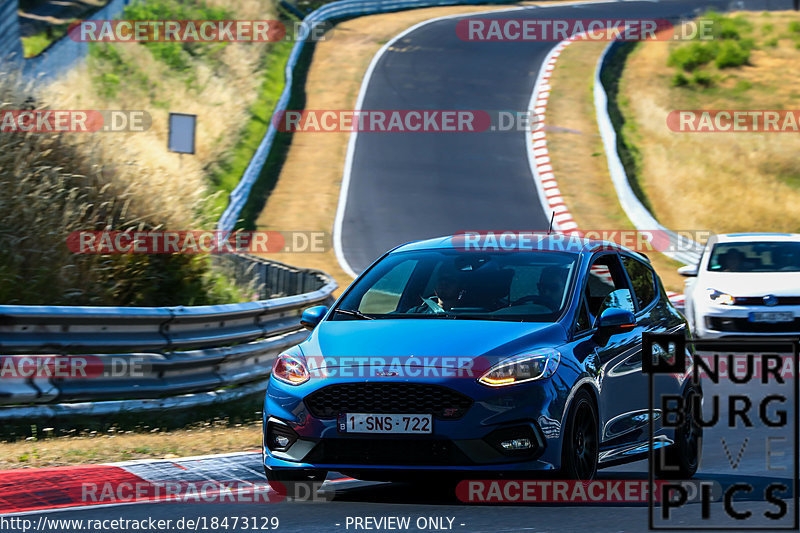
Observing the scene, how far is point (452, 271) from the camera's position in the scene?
788 centimetres

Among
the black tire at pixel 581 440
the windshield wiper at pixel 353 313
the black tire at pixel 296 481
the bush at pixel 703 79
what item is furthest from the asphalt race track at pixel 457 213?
the bush at pixel 703 79

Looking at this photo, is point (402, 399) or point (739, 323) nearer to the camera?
point (402, 399)

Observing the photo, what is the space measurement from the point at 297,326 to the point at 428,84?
29023 mm

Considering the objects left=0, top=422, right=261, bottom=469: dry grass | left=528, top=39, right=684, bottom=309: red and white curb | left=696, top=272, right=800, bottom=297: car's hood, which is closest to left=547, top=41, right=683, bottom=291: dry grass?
left=528, top=39, right=684, bottom=309: red and white curb

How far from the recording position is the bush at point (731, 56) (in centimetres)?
4675

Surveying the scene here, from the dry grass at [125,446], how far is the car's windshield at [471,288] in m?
1.94

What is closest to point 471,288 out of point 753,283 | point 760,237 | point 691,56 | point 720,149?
point 753,283

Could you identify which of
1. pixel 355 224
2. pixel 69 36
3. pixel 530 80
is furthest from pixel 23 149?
pixel 530 80

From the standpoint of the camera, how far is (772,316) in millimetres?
15672

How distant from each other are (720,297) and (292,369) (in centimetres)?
1032

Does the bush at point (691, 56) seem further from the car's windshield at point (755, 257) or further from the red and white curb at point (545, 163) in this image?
the car's windshield at point (755, 257)

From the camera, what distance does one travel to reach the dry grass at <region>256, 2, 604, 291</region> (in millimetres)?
27344

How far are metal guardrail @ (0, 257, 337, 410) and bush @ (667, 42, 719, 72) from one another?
3679 centimetres

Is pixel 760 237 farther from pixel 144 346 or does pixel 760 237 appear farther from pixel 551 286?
pixel 551 286
